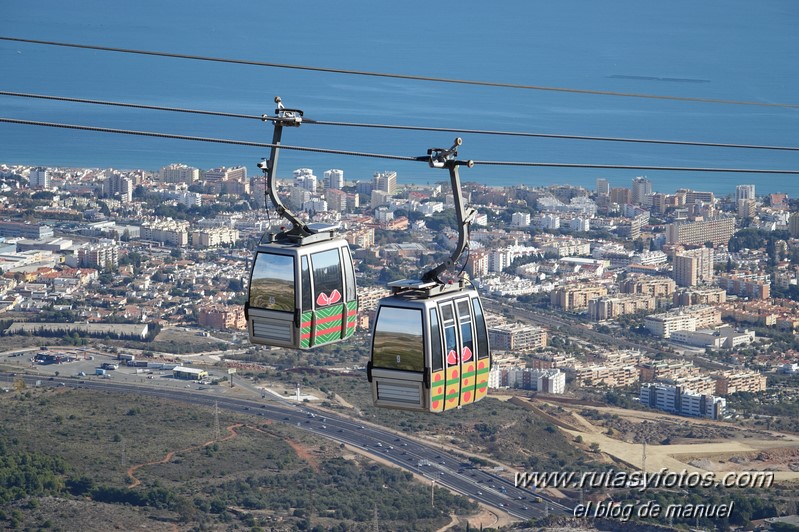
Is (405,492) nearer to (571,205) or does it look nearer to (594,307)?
(594,307)

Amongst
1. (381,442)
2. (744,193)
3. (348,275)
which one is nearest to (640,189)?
(744,193)

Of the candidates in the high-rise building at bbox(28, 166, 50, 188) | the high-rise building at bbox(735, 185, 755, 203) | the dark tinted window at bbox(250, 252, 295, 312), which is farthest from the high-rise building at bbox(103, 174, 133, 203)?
the dark tinted window at bbox(250, 252, 295, 312)

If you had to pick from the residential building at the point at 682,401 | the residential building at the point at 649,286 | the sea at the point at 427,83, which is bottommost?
the residential building at the point at 682,401

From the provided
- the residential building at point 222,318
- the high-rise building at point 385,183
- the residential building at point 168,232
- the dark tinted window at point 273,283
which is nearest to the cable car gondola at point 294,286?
the dark tinted window at point 273,283

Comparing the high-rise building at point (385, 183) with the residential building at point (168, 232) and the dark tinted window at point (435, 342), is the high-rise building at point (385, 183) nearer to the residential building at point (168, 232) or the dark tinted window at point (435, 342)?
the residential building at point (168, 232)

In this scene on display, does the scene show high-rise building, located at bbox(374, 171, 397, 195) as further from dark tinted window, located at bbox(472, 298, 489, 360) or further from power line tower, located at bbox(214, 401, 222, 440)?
dark tinted window, located at bbox(472, 298, 489, 360)

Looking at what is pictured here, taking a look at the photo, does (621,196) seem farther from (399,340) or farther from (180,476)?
(399,340)
